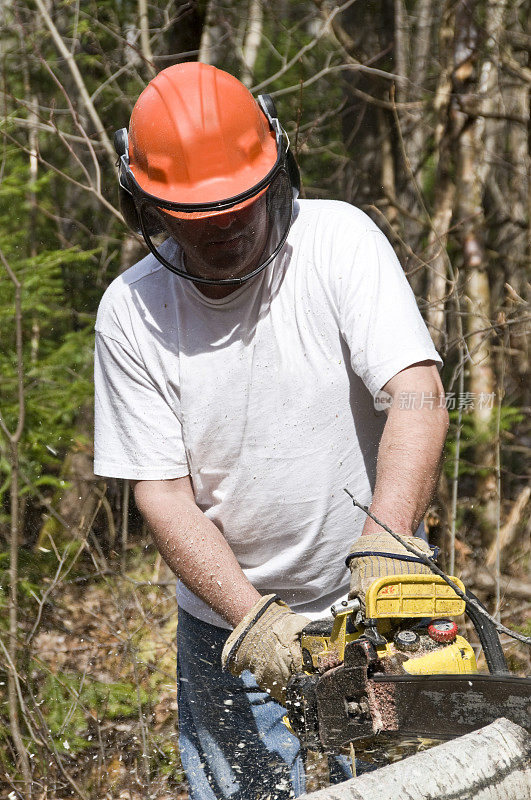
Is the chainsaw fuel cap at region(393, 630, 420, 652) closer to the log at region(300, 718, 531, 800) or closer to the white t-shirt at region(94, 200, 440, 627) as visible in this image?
the log at region(300, 718, 531, 800)

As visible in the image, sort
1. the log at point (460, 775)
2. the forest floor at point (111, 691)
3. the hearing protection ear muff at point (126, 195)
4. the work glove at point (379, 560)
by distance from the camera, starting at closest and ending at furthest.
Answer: the log at point (460, 775), the work glove at point (379, 560), the hearing protection ear muff at point (126, 195), the forest floor at point (111, 691)

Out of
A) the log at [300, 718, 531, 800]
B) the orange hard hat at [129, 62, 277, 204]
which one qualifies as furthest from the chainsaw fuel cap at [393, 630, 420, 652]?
the orange hard hat at [129, 62, 277, 204]

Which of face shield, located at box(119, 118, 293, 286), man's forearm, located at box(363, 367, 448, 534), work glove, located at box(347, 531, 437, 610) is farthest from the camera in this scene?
face shield, located at box(119, 118, 293, 286)

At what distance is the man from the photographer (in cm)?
210

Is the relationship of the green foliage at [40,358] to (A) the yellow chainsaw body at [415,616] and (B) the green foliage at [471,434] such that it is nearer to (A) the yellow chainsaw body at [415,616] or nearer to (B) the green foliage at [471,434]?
Result: (B) the green foliage at [471,434]

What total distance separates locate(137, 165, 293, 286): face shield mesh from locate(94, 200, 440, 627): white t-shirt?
7 cm

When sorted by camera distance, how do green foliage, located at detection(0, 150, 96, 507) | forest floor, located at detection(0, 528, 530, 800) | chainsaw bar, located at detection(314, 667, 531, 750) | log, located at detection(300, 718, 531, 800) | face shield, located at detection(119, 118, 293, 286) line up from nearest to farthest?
log, located at detection(300, 718, 531, 800), chainsaw bar, located at detection(314, 667, 531, 750), face shield, located at detection(119, 118, 293, 286), forest floor, located at detection(0, 528, 530, 800), green foliage, located at detection(0, 150, 96, 507)

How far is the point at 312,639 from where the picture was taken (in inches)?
75.4

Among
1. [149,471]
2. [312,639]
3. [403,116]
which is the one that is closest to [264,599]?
[312,639]

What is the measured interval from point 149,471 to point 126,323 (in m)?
0.48

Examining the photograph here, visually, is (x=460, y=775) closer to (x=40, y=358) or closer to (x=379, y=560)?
(x=379, y=560)

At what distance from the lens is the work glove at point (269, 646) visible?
6.43 ft

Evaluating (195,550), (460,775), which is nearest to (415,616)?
(460,775)

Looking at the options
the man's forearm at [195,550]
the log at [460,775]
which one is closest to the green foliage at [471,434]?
the man's forearm at [195,550]
